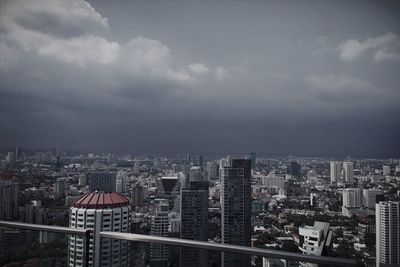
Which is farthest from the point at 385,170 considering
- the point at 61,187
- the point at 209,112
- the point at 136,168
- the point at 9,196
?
the point at 9,196

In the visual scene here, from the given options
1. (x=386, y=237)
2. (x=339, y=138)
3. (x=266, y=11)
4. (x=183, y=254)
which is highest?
(x=266, y=11)

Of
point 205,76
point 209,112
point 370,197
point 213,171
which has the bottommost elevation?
point 370,197

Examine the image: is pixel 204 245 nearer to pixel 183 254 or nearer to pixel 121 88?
pixel 183 254

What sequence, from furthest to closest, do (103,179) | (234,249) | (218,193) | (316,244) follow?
(103,179) < (218,193) < (316,244) < (234,249)

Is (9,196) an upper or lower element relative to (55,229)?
lower

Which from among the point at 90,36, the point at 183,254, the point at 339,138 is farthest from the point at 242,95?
the point at 183,254

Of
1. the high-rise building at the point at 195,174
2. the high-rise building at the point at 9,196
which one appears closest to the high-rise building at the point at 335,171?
the high-rise building at the point at 195,174

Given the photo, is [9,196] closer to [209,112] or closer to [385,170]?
[209,112]
